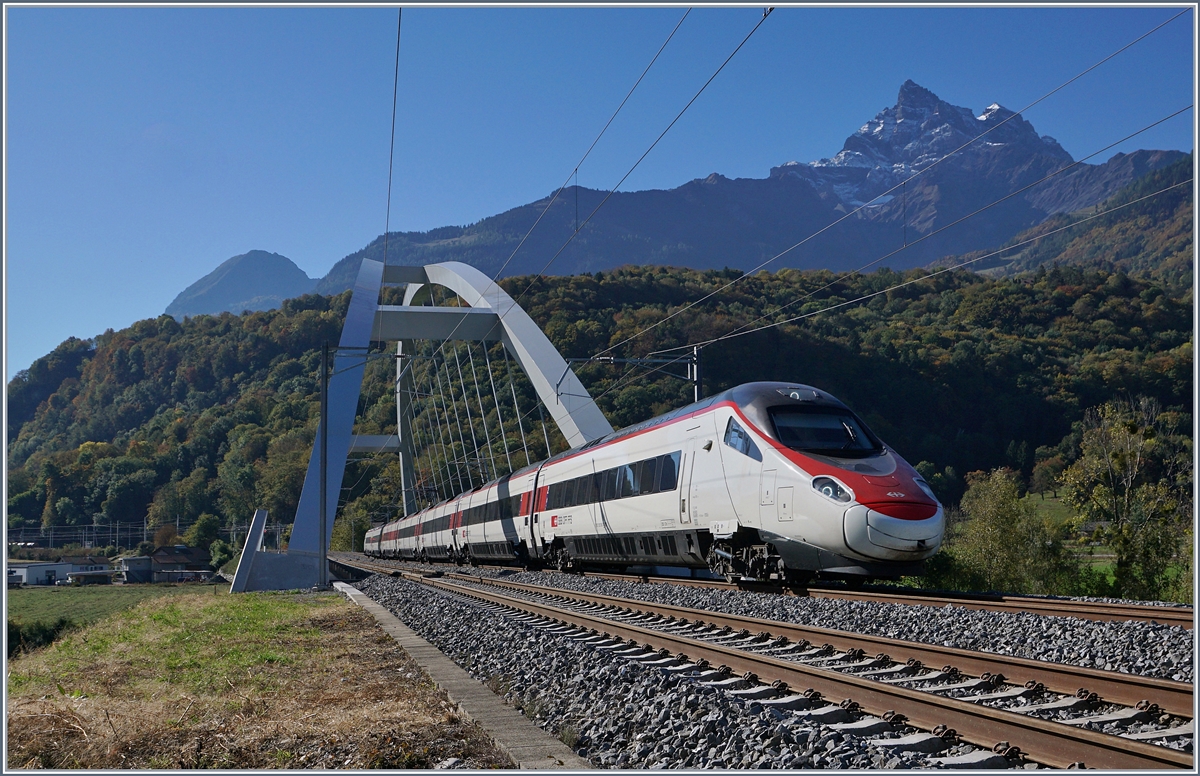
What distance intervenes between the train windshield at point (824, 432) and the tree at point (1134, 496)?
8015mm

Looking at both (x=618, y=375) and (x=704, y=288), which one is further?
(x=704, y=288)

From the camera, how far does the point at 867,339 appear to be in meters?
49.3

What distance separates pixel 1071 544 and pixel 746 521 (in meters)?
10.8

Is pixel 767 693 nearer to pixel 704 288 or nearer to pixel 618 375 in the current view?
pixel 618 375

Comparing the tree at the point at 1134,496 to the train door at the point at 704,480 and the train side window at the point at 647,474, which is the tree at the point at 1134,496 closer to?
the train door at the point at 704,480

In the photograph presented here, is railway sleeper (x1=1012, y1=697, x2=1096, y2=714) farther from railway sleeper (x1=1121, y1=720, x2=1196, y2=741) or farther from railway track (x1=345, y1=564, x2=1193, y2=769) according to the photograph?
railway sleeper (x1=1121, y1=720, x2=1196, y2=741)

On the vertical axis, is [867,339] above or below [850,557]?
above

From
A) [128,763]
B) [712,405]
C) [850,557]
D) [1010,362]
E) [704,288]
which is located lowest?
[128,763]

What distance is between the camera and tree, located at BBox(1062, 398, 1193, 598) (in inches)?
674

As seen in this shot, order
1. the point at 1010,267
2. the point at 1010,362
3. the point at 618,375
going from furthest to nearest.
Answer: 1. the point at 1010,267
2. the point at 618,375
3. the point at 1010,362

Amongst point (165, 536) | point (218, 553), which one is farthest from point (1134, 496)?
point (165, 536)

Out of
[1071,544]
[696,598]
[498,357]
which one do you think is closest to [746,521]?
[696,598]

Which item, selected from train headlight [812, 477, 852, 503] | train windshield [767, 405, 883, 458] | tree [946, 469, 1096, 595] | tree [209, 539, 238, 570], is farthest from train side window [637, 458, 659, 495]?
tree [209, 539, 238, 570]

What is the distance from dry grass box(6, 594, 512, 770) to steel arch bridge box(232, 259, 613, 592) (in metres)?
13.1
